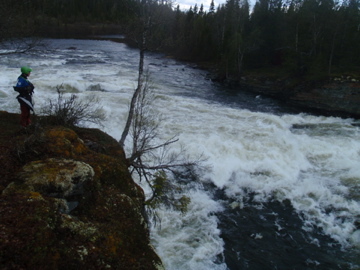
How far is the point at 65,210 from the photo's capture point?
441 cm

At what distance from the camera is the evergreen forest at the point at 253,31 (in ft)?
36.3

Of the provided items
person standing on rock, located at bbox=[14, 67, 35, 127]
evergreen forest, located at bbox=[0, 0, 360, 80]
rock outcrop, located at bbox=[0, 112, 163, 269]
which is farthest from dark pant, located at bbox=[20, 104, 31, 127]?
evergreen forest, located at bbox=[0, 0, 360, 80]

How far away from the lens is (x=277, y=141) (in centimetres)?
1538

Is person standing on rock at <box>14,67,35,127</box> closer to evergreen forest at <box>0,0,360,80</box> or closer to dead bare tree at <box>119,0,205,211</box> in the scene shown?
dead bare tree at <box>119,0,205,211</box>

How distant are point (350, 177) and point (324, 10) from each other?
88.5 feet

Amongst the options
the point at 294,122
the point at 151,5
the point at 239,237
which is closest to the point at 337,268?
the point at 239,237

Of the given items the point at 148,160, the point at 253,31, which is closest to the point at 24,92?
the point at 148,160

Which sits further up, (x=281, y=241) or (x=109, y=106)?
(x=109, y=106)

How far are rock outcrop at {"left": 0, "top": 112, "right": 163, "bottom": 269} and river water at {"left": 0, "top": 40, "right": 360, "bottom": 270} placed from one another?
272cm

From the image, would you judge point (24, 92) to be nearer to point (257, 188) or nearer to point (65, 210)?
Answer: point (65, 210)

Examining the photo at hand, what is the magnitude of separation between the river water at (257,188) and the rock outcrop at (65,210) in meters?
2.72

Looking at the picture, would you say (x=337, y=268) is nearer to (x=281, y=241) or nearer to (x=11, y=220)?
(x=281, y=241)

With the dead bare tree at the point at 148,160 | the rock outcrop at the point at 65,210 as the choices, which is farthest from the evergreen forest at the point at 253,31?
the rock outcrop at the point at 65,210

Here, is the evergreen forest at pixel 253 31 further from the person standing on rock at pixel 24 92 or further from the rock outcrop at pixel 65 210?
the rock outcrop at pixel 65 210
